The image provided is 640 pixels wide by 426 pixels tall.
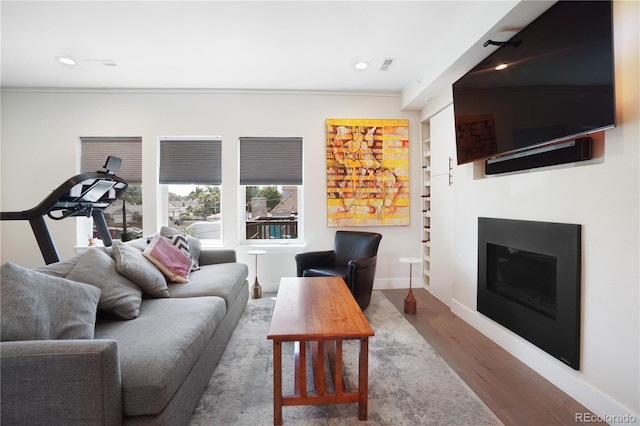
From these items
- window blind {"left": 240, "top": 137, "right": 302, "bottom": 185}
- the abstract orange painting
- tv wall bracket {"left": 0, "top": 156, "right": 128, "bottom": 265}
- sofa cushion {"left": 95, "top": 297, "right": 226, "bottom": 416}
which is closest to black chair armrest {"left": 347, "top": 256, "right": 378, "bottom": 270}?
the abstract orange painting

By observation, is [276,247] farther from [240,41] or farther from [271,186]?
[240,41]

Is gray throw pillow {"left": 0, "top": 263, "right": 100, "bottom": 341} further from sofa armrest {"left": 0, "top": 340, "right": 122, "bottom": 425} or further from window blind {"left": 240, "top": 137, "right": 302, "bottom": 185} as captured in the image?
window blind {"left": 240, "top": 137, "right": 302, "bottom": 185}

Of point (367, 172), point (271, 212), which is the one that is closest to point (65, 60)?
point (271, 212)

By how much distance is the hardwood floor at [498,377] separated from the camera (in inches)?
59.6

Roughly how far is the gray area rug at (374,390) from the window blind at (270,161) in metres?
2.07

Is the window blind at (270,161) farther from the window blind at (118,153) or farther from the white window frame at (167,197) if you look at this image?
the window blind at (118,153)

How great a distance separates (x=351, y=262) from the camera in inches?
107

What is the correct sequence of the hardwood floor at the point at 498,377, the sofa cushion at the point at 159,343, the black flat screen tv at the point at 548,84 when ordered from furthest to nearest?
the hardwood floor at the point at 498,377 → the black flat screen tv at the point at 548,84 → the sofa cushion at the point at 159,343

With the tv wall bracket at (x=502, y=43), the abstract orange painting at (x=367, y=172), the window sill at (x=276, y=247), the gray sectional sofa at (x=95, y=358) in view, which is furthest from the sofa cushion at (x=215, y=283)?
the tv wall bracket at (x=502, y=43)

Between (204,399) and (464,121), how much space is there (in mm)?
3025

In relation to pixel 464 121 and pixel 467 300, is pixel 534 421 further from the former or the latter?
pixel 464 121

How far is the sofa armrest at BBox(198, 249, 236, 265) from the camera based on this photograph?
3.12 meters

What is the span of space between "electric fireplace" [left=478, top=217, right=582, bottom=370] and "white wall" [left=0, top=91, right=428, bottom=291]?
144 centimetres

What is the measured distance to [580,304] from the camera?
163 centimetres
